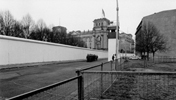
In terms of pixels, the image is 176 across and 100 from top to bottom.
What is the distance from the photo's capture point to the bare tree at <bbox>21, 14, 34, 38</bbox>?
2656 centimetres

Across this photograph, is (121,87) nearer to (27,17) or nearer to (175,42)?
(27,17)

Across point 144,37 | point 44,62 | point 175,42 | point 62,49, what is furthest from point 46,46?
point 175,42

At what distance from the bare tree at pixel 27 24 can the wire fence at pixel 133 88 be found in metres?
27.5

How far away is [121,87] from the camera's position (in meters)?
4.13

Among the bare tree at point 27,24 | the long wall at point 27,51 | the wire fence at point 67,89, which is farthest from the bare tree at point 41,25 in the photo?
the wire fence at point 67,89

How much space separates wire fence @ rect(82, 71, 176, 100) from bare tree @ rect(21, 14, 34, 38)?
2746 cm

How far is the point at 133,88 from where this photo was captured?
13.7 feet

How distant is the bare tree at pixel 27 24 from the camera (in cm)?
2656

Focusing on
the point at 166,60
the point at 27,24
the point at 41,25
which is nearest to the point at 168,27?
the point at 166,60

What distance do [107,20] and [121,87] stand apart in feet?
292

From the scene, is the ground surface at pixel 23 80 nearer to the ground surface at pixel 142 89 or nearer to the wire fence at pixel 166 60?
the ground surface at pixel 142 89

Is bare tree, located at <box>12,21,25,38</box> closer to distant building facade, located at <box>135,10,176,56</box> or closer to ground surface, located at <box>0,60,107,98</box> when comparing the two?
ground surface, located at <box>0,60,107,98</box>

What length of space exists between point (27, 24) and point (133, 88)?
28864 mm

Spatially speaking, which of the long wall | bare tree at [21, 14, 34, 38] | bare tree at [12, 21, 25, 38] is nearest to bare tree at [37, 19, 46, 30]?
bare tree at [21, 14, 34, 38]
